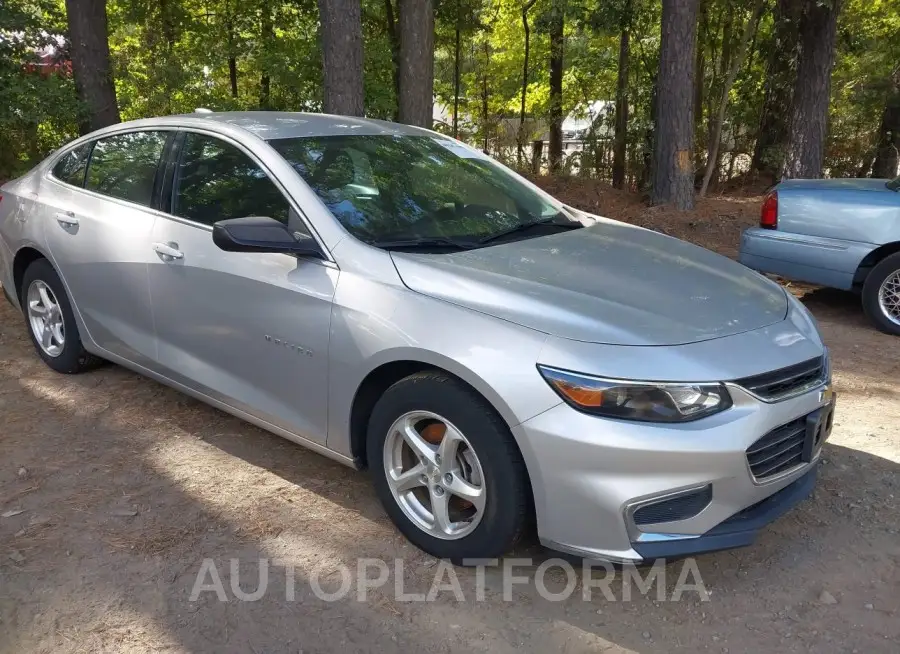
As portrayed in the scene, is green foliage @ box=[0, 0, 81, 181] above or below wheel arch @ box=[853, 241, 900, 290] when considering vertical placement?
above

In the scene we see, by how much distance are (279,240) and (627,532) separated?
5.64 feet

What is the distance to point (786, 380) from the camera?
274 cm

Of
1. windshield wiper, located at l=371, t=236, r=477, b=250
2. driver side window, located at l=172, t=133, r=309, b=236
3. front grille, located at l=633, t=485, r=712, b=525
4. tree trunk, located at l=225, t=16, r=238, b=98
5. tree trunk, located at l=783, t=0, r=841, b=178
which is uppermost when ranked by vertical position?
tree trunk, located at l=225, t=16, r=238, b=98

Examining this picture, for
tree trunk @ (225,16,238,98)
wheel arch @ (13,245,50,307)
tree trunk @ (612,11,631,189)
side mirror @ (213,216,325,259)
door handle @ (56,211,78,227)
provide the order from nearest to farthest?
1. side mirror @ (213,216,325,259)
2. door handle @ (56,211,78,227)
3. wheel arch @ (13,245,50,307)
4. tree trunk @ (612,11,631,189)
5. tree trunk @ (225,16,238,98)

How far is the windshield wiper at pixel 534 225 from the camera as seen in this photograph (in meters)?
3.49

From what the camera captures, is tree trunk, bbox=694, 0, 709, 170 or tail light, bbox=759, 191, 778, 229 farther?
tree trunk, bbox=694, 0, 709, 170

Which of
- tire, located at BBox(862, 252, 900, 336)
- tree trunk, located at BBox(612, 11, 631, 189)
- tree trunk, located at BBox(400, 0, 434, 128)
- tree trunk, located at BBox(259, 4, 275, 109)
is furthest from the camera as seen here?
tree trunk, located at BBox(259, 4, 275, 109)

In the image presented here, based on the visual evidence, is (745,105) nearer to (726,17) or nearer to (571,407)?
(726,17)

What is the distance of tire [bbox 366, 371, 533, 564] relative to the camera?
2686 mm

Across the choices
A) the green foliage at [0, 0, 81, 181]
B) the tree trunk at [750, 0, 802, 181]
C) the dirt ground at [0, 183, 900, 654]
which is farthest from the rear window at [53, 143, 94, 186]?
the tree trunk at [750, 0, 802, 181]

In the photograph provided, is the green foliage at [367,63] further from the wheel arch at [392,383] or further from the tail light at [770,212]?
the wheel arch at [392,383]

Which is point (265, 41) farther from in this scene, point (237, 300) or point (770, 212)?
point (237, 300)

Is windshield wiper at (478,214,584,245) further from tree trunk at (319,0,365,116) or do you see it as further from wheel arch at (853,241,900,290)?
tree trunk at (319,0,365,116)

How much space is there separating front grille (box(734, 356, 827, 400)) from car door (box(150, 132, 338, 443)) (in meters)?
1.61
